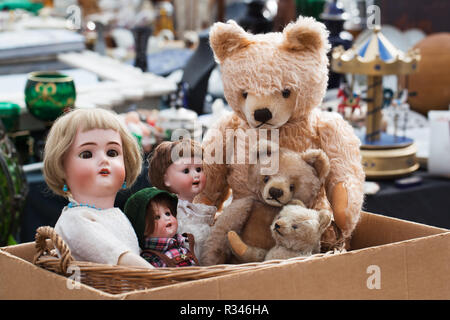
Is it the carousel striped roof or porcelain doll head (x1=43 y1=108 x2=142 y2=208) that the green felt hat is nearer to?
porcelain doll head (x1=43 y1=108 x2=142 y2=208)

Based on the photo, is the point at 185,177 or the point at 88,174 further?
the point at 185,177

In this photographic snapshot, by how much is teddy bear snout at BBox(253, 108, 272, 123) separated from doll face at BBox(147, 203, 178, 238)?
0.60 ft

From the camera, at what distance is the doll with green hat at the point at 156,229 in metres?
0.84

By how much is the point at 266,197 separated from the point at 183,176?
0.44 feet

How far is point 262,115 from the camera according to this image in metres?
0.90

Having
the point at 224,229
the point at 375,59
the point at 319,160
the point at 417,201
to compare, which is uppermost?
the point at 375,59

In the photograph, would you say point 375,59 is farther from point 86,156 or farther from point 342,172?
point 86,156

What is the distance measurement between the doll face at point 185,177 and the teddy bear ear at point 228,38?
0.56 feet

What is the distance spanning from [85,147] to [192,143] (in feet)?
0.63

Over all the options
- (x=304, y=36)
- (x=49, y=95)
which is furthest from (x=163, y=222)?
(x=49, y=95)
